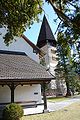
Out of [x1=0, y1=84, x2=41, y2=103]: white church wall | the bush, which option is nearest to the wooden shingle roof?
[x1=0, y1=84, x2=41, y2=103]: white church wall

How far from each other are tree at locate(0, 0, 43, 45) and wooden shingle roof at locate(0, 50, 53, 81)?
785 cm

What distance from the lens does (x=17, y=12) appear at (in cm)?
1389

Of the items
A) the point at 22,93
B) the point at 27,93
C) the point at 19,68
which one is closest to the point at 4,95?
the point at 22,93

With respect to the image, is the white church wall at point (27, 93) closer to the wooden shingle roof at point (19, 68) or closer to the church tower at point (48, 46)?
the wooden shingle roof at point (19, 68)

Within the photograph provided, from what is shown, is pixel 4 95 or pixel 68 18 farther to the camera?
pixel 4 95

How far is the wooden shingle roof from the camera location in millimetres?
22375

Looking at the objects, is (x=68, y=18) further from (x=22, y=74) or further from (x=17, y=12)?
(x=22, y=74)

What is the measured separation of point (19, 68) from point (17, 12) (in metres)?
11.2

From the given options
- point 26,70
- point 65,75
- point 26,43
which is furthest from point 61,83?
point 26,70

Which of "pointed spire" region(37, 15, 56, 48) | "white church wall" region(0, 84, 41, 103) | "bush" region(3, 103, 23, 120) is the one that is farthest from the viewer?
"pointed spire" region(37, 15, 56, 48)

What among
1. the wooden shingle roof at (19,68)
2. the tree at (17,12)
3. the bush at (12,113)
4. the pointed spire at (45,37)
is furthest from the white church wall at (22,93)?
the pointed spire at (45,37)

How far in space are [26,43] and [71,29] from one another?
1846 centimetres

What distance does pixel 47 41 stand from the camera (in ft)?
218

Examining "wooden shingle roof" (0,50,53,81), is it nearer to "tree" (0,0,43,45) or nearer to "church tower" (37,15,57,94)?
"tree" (0,0,43,45)
